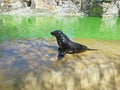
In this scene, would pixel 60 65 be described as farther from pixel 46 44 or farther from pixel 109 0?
pixel 109 0

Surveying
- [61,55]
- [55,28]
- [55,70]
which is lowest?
[55,28]

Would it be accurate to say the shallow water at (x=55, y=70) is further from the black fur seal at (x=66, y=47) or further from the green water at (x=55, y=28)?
the green water at (x=55, y=28)

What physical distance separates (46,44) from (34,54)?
2.82ft

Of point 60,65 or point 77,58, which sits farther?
point 77,58

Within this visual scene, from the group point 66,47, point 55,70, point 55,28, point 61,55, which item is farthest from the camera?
point 55,28

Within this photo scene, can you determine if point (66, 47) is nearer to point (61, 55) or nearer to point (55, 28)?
point (61, 55)

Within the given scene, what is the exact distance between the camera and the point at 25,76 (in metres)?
4.04

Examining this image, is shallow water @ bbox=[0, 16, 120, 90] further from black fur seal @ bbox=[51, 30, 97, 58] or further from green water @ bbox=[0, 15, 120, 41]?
green water @ bbox=[0, 15, 120, 41]

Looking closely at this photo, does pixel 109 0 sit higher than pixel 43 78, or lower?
higher

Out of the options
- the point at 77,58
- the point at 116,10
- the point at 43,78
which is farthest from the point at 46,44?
the point at 116,10

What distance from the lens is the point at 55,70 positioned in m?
4.29

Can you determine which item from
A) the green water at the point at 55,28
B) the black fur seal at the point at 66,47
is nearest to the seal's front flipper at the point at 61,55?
the black fur seal at the point at 66,47

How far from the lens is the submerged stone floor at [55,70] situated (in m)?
4.04

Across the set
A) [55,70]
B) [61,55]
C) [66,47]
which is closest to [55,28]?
[66,47]
